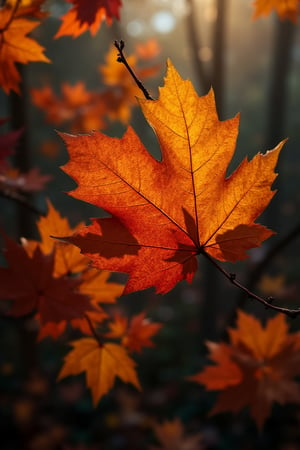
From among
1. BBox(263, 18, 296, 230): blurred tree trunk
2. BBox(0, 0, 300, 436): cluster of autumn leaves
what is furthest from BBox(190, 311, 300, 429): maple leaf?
BBox(263, 18, 296, 230): blurred tree trunk

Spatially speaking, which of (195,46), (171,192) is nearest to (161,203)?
(171,192)

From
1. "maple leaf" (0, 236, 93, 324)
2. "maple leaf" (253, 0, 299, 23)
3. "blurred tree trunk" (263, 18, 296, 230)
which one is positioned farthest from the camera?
"blurred tree trunk" (263, 18, 296, 230)

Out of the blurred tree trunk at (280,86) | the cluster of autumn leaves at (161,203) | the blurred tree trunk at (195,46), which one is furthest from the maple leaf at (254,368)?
the blurred tree trunk at (280,86)

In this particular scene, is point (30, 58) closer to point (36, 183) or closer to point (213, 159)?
point (36, 183)

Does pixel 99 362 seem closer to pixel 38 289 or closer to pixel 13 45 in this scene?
pixel 38 289

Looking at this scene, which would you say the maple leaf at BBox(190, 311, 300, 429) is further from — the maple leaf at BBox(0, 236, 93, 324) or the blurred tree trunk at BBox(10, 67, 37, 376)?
the blurred tree trunk at BBox(10, 67, 37, 376)

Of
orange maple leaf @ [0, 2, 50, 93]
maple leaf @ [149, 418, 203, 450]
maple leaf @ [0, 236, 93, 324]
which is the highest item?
orange maple leaf @ [0, 2, 50, 93]

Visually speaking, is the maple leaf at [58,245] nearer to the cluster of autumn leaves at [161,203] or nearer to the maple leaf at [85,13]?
the cluster of autumn leaves at [161,203]
